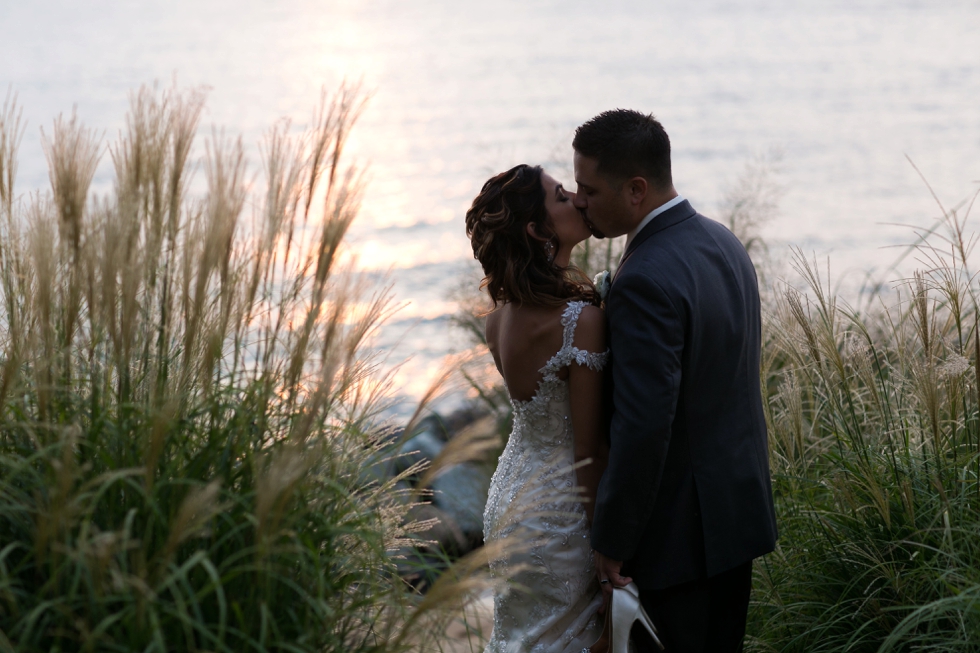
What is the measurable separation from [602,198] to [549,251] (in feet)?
0.99

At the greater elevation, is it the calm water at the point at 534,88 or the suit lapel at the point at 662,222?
the calm water at the point at 534,88

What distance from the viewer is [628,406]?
8.54 ft

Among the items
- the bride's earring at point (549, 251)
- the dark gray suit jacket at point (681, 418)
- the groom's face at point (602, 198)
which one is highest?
the groom's face at point (602, 198)

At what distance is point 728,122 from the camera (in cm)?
1880

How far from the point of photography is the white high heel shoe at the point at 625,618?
2652mm

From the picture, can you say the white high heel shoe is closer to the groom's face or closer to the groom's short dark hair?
the groom's face

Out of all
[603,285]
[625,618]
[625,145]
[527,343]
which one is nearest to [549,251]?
[603,285]

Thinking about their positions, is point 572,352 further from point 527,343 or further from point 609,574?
point 609,574

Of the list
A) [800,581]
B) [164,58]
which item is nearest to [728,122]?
[164,58]

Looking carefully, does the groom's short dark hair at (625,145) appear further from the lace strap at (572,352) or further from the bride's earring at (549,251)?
the lace strap at (572,352)

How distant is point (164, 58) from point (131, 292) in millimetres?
24505

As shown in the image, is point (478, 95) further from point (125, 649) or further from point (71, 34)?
point (125, 649)

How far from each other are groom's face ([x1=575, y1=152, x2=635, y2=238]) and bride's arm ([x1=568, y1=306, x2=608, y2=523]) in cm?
29

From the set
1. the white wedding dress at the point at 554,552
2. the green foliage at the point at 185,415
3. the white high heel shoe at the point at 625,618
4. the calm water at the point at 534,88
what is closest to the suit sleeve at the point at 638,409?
the white high heel shoe at the point at 625,618
